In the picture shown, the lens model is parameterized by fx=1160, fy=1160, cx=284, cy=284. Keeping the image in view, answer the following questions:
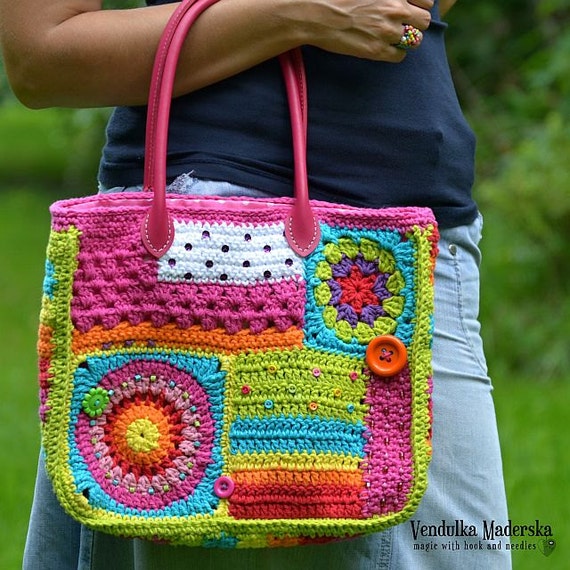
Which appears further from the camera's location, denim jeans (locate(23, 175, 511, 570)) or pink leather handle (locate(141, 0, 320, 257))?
denim jeans (locate(23, 175, 511, 570))

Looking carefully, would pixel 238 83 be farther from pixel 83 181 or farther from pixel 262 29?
pixel 83 181

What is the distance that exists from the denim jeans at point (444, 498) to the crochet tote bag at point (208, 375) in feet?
0.33

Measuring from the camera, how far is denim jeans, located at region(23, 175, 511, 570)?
5.40ft

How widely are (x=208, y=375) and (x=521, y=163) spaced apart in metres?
3.99

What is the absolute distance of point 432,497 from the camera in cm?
167

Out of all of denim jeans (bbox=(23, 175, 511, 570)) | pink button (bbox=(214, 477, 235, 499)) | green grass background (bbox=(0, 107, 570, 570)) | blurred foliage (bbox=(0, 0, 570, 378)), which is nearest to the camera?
pink button (bbox=(214, 477, 235, 499))

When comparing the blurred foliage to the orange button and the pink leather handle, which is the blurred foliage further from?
the orange button

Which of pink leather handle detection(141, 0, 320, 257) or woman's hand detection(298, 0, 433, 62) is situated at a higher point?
woman's hand detection(298, 0, 433, 62)

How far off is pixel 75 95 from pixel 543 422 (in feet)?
10.7

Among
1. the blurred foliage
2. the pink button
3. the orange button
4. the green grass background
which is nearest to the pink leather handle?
the orange button

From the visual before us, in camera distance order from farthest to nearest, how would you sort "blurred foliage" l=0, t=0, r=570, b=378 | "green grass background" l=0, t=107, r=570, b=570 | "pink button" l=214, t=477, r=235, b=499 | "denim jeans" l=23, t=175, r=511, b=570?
"blurred foliage" l=0, t=0, r=570, b=378 → "green grass background" l=0, t=107, r=570, b=570 → "denim jeans" l=23, t=175, r=511, b=570 → "pink button" l=214, t=477, r=235, b=499

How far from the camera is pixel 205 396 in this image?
155 cm

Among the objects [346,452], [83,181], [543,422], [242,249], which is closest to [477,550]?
[346,452]

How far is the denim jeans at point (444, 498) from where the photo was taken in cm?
164
